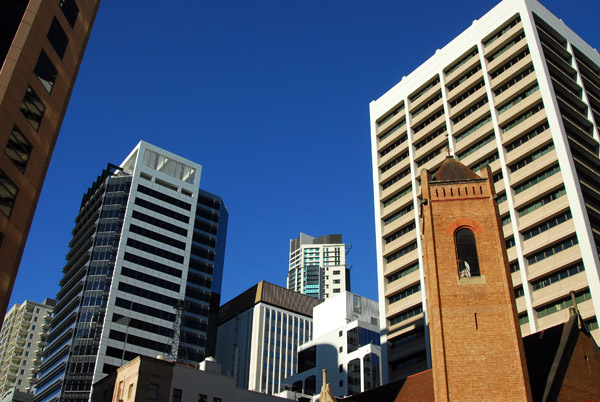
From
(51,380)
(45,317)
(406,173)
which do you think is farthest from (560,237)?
(45,317)

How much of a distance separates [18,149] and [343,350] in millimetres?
71224

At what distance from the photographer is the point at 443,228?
3234cm

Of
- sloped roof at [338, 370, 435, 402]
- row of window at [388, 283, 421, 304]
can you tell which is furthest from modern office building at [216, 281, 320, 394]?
sloped roof at [338, 370, 435, 402]

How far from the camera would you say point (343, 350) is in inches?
3681

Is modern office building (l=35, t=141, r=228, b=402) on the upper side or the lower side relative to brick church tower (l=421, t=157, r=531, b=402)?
upper

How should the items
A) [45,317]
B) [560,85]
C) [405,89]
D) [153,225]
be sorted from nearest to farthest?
1. [560,85]
2. [405,89]
3. [153,225]
4. [45,317]

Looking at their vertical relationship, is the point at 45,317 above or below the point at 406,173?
above

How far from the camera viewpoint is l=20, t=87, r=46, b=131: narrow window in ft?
103

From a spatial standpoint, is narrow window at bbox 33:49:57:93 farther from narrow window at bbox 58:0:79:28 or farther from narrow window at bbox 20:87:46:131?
narrow window at bbox 58:0:79:28

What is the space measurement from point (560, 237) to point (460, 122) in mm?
20601

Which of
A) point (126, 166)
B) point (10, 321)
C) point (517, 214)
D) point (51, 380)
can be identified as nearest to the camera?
point (517, 214)

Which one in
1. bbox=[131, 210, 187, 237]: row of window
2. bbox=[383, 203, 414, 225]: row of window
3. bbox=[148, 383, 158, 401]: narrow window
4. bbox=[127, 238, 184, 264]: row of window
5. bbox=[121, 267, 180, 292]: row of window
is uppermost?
bbox=[131, 210, 187, 237]: row of window

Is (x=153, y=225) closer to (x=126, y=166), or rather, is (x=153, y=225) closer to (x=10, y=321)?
(x=126, y=166)

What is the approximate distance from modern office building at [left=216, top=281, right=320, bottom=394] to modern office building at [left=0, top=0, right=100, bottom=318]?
89.4 metres
